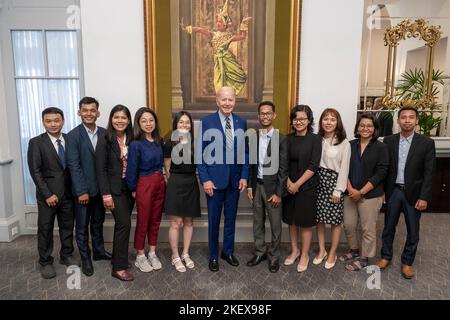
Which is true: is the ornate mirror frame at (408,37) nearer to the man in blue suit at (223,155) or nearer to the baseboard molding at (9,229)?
the man in blue suit at (223,155)

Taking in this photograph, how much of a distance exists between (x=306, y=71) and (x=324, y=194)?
135 cm

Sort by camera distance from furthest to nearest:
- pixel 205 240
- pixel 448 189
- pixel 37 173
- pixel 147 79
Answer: pixel 448 189 < pixel 205 240 < pixel 147 79 < pixel 37 173

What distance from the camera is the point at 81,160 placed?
2904 mm

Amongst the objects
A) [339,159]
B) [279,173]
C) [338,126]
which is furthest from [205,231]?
[338,126]

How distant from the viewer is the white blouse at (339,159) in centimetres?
300

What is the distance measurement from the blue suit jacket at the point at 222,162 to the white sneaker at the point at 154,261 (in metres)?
0.89

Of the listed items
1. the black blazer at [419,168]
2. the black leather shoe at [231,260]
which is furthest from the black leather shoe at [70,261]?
the black blazer at [419,168]

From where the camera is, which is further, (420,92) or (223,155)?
(420,92)

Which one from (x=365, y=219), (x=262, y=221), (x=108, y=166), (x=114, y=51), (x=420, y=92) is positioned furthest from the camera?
(x=420, y=92)

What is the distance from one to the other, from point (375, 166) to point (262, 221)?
1.16 meters

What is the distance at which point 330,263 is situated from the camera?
3.21m

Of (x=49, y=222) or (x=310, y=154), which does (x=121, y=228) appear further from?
(x=310, y=154)
